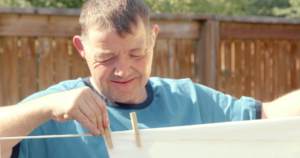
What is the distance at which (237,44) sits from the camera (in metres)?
4.21

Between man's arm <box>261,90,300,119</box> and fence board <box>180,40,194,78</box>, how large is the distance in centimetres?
220

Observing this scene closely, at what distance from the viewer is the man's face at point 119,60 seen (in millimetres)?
1356

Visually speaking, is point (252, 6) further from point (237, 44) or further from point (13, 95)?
point (13, 95)

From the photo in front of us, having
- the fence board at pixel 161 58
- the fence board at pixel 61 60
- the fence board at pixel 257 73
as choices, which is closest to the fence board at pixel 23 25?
the fence board at pixel 61 60

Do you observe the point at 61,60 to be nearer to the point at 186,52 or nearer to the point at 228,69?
the point at 186,52

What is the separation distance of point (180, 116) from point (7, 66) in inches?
79.1

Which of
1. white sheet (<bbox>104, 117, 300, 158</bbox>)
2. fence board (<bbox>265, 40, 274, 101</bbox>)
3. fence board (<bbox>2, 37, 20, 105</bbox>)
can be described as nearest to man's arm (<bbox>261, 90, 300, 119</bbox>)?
white sheet (<bbox>104, 117, 300, 158</bbox>)

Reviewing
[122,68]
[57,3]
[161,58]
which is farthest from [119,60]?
[57,3]

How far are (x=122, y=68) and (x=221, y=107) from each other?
1.93 ft

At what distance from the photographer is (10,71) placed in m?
3.00

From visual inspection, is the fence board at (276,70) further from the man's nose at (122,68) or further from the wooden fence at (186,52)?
the man's nose at (122,68)

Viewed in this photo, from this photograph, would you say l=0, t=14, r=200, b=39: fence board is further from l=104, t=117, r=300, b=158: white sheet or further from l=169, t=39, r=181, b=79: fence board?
l=104, t=117, r=300, b=158: white sheet

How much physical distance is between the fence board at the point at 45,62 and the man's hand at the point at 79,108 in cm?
206

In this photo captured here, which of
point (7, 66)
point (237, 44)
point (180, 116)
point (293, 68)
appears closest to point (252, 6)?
point (293, 68)
